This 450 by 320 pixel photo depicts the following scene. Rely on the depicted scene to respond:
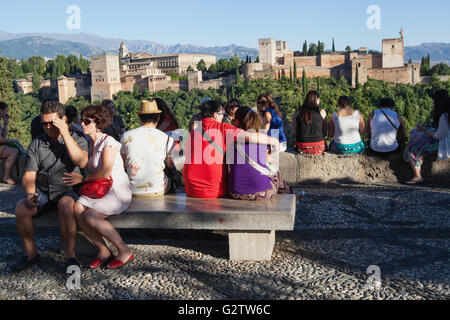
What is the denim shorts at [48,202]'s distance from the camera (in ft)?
10.0

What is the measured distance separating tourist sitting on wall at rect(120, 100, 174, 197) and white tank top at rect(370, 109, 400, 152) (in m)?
2.84

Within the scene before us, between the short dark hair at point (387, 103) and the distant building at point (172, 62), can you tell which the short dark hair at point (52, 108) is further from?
the distant building at point (172, 62)

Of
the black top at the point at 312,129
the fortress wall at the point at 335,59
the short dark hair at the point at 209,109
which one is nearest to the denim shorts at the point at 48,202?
the short dark hair at the point at 209,109

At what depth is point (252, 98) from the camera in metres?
48.3

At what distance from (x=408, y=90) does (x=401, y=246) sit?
5011cm

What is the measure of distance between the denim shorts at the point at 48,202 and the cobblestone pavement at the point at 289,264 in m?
0.35

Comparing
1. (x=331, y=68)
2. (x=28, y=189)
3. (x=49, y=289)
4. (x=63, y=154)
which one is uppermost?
(x=331, y=68)

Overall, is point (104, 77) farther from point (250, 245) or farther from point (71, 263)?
point (250, 245)

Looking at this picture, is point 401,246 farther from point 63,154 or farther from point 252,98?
point 252,98

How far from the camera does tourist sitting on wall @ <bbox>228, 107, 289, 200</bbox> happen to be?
3.13 metres

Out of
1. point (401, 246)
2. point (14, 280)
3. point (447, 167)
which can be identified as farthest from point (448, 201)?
point (14, 280)

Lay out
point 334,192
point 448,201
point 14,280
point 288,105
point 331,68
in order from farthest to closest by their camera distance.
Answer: point 331,68 → point 288,105 → point 334,192 → point 448,201 → point 14,280

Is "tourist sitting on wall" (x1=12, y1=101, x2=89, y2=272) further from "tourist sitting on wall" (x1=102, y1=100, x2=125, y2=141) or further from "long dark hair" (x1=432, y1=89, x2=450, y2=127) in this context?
"long dark hair" (x1=432, y1=89, x2=450, y2=127)

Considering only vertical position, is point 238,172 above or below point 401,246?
above
